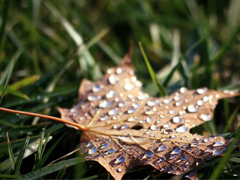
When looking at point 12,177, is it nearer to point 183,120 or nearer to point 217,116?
point 183,120

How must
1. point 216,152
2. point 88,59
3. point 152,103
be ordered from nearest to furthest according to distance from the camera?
point 216,152 < point 152,103 < point 88,59

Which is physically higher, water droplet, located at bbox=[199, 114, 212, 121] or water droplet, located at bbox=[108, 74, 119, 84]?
water droplet, located at bbox=[108, 74, 119, 84]

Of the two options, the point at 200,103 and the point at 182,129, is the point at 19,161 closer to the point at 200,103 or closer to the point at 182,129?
the point at 182,129

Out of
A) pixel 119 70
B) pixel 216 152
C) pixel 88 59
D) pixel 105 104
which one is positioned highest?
pixel 88 59

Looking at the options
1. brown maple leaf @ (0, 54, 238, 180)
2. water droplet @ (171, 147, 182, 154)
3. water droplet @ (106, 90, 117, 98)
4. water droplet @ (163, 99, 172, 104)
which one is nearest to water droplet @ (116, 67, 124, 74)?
brown maple leaf @ (0, 54, 238, 180)

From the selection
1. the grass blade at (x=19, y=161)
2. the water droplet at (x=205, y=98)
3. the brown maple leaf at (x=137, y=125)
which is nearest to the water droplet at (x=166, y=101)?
the brown maple leaf at (x=137, y=125)

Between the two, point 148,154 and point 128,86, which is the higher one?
point 128,86

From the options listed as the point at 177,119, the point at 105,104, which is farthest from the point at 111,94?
the point at 177,119

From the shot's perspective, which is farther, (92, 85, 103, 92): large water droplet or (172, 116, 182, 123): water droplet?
(92, 85, 103, 92): large water droplet

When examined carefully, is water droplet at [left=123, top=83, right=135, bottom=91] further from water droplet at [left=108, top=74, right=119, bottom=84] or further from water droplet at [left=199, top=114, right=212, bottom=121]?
water droplet at [left=199, top=114, right=212, bottom=121]
